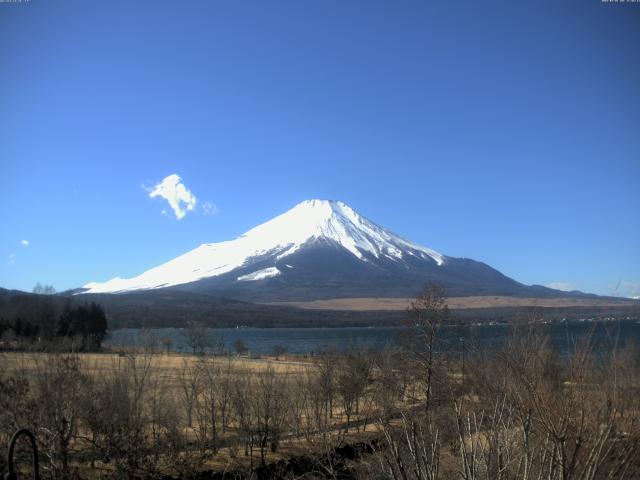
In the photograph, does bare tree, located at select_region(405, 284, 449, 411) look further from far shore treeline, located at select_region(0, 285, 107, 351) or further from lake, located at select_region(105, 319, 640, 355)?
far shore treeline, located at select_region(0, 285, 107, 351)

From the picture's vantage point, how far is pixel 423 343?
29.5 metres

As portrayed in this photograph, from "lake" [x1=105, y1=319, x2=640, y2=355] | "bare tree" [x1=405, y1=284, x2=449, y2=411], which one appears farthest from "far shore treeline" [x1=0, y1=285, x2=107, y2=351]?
"bare tree" [x1=405, y1=284, x2=449, y2=411]

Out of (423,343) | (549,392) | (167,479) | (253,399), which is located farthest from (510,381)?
(423,343)

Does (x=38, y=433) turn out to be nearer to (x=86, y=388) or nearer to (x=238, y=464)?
(x=86, y=388)

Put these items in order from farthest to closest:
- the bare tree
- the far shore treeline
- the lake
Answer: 1. the far shore treeline
2. the bare tree
3. the lake

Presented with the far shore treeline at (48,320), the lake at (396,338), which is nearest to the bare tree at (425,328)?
the lake at (396,338)

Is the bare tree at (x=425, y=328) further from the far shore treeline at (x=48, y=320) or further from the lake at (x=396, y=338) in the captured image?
the far shore treeline at (x=48, y=320)

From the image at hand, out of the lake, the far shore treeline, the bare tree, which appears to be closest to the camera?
the lake

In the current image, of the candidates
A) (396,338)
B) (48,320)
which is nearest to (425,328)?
(396,338)

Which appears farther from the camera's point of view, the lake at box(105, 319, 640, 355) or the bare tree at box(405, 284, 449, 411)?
the bare tree at box(405, 284, 449, 411)

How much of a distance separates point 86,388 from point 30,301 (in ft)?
303

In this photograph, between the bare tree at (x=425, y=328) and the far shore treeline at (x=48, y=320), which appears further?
the far shore treeline at (x=48, y=320)

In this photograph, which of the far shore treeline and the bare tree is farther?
the far shore treeline

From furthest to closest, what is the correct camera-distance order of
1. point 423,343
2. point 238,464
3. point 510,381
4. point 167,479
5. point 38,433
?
point 423,343
point 238,464
point 167,479
point 38,433
point 510,381
